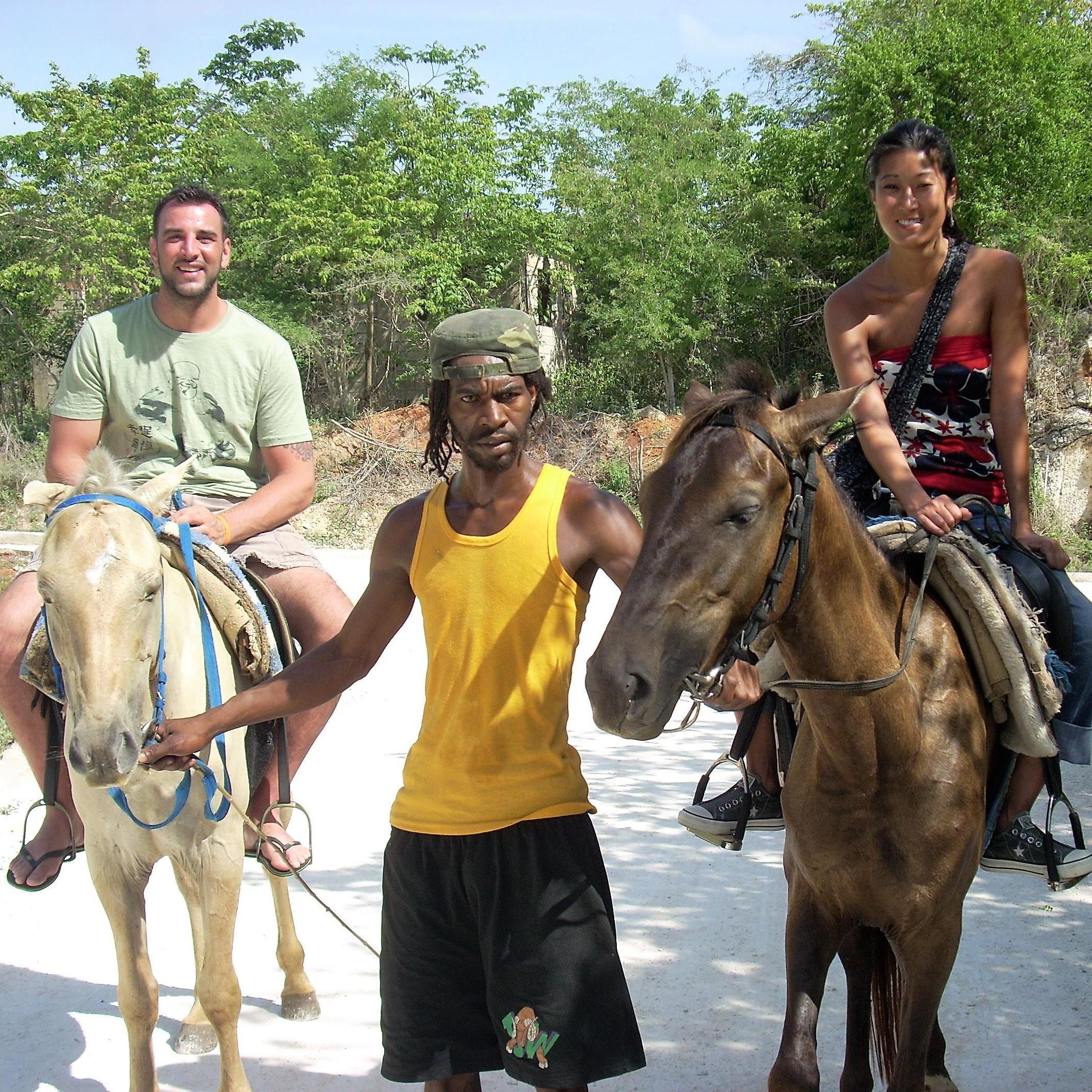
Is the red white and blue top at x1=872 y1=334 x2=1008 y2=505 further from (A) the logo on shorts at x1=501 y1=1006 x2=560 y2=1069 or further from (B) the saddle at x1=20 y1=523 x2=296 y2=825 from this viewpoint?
(B) the saddle at x1=20 y1=523 x2=296 y2=825

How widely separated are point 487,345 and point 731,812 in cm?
197

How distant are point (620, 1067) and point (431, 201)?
27191mm

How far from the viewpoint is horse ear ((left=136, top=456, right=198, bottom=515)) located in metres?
3.34

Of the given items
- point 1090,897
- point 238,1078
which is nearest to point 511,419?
point 238,1078

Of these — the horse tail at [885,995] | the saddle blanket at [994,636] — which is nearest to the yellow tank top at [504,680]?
the saddle blanket at [994,636]

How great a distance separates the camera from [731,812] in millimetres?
3771

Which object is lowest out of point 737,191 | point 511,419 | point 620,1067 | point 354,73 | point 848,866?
point 620,1067

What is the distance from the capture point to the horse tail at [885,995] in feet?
11.5

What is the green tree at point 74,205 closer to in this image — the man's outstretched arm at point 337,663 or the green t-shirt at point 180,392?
the green t-shirt at point 180,392

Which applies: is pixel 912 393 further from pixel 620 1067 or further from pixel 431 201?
pixel 431 201

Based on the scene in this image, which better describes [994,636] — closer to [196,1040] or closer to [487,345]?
[487,345]

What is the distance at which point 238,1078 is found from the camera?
3.65 meters

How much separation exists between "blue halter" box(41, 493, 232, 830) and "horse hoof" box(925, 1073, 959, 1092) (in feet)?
7.92

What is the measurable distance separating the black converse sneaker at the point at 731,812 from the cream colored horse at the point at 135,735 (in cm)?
158
